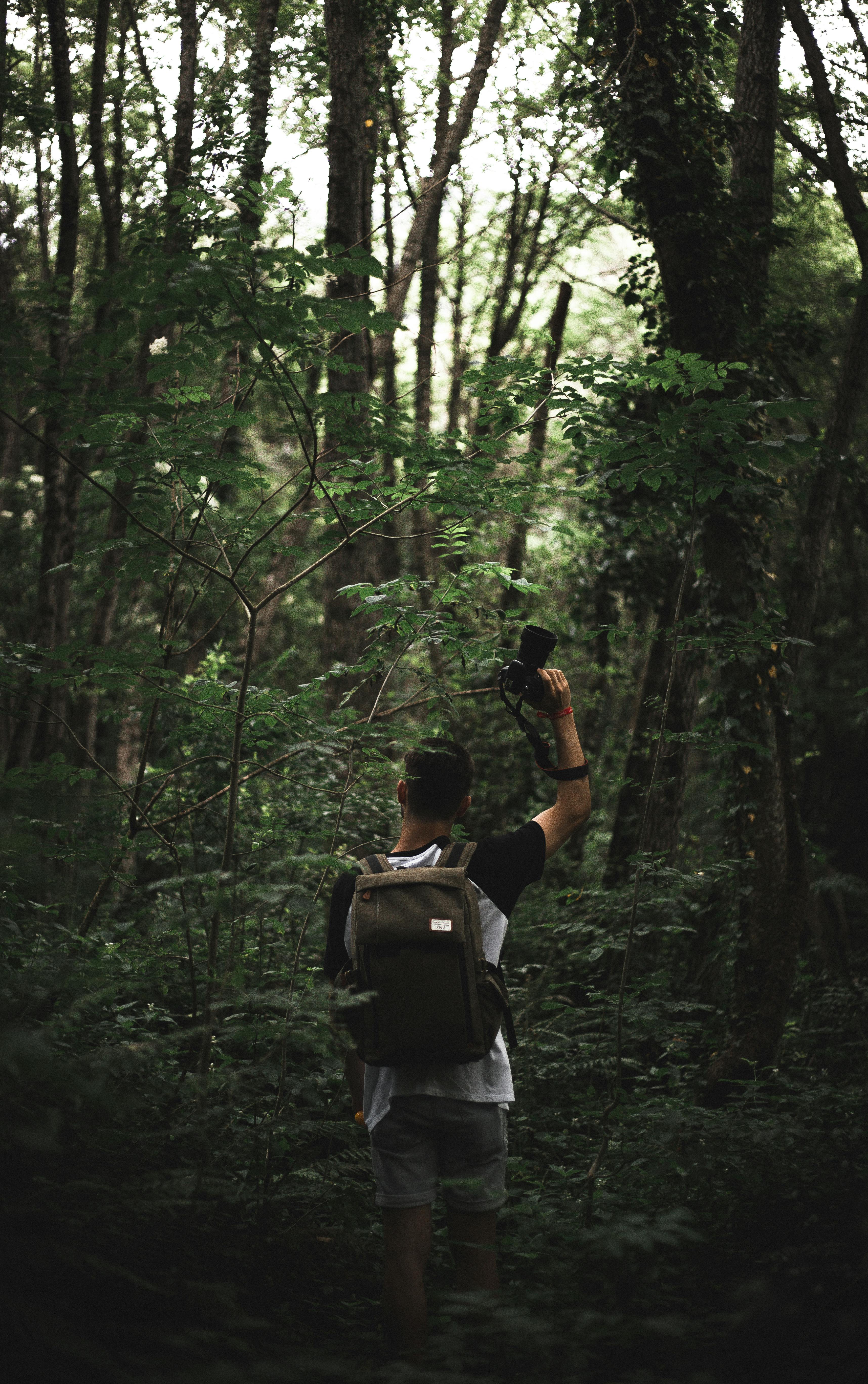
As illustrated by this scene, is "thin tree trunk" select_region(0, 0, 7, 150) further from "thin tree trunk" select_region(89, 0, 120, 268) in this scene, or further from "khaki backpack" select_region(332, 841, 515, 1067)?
"khaki backpack" select_region(332, 841, 515, 1067)

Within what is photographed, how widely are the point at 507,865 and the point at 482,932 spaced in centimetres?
22

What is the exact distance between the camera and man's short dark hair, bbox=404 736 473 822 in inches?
116

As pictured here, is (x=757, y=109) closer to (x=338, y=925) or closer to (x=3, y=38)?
(x=3, y=38)

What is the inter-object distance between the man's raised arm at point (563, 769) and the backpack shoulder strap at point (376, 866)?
0.51m

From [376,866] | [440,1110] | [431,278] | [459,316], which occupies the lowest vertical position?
[440,1110]

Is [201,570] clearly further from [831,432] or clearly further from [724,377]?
[831,432]

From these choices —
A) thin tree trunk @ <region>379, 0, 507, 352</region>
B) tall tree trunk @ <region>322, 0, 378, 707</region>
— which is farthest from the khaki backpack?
thin tree trunk @ <region>379, 0, 507, 352</region>

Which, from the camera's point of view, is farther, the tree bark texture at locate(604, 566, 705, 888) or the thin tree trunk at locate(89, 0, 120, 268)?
the thin tree trunk at locate(89, 0, 120, 268)

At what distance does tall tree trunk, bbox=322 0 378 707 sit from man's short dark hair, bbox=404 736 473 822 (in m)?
4.21

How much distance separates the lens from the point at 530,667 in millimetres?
3295

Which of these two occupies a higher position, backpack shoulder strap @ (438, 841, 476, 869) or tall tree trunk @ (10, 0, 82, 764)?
tall tree trunk @ (10, 0, 82, 764)

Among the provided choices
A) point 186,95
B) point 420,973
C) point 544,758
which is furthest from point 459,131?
point 420,973

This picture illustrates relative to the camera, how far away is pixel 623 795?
9.48 meters

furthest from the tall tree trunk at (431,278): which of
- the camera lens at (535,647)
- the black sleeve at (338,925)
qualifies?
the black sleeve at (338,925)
